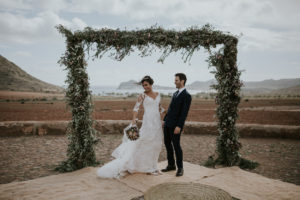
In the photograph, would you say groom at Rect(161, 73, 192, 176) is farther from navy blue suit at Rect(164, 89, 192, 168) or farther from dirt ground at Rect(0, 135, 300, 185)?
dirt ground at Rect(0, 135, 300, 185)

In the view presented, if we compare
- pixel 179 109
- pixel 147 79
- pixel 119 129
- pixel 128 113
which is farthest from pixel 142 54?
pixel 128 113

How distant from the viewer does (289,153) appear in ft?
22.8

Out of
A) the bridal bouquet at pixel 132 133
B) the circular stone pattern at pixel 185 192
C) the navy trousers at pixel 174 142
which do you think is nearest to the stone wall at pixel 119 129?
the bridal bouquet at pixel 132 133

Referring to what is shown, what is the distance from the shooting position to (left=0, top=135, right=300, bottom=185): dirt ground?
5418mm

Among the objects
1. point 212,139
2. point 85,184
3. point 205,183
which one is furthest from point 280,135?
point 85,184

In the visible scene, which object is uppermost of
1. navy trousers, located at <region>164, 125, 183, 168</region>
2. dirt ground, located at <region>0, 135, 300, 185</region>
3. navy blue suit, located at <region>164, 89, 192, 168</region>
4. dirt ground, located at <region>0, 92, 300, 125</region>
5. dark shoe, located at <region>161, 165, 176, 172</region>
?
navy blue suit, located at <region>164, 89, 192, 168</region>

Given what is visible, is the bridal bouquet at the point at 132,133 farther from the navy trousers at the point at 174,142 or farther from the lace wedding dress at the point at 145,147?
the navy trousers at the point at 174,142

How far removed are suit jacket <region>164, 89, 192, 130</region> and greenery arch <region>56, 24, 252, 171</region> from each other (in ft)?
3.98

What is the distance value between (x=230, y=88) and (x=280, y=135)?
5.01 meters

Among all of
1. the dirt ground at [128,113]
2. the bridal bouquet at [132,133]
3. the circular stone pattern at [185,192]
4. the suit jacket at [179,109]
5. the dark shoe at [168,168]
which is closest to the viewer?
the circular stone pattern at [185,192]

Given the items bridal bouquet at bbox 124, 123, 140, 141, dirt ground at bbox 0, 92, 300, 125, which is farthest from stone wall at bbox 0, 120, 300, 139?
bridal bouquet at bbox 124, 123, 140, 141

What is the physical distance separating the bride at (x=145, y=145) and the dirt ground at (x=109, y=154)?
1.62 meters

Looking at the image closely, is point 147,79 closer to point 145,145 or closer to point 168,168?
point 145,145

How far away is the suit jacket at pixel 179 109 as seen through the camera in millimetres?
4668
